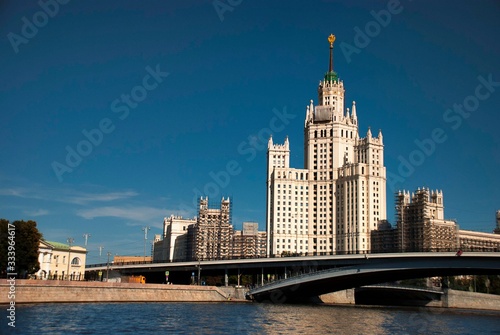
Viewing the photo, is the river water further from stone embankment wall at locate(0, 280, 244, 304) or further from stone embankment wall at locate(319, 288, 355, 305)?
stone embankment wall at locate(319, 288, 355, 305)

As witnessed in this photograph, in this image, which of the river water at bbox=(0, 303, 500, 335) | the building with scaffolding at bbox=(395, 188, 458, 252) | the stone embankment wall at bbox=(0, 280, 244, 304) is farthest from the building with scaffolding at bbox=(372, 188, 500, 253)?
the river water at bbox=(0, 303, 500, 335)

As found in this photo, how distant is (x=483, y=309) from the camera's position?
121 m

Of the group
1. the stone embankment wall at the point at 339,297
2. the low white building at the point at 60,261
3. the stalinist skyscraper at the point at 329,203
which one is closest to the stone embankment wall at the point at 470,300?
the stone embankment wall at the point at 339,297

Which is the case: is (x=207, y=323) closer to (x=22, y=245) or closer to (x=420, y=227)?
(x=22, y=245)

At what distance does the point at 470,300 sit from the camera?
12194 centimetres

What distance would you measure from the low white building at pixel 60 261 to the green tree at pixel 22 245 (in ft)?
70.1

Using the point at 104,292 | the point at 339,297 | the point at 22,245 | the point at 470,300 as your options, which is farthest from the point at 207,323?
the point at 470,300

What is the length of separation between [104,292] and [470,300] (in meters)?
71.0

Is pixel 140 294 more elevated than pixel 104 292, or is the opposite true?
pixel 104 292

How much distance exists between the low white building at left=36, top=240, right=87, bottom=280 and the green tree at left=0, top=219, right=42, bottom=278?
21353 mm

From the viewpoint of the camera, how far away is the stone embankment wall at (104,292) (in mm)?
78250

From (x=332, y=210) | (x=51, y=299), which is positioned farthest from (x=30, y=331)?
(x=332, y=210)

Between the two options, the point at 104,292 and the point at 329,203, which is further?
the point at 329,203

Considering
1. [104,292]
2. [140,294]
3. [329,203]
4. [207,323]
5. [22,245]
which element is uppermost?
[329,203]
